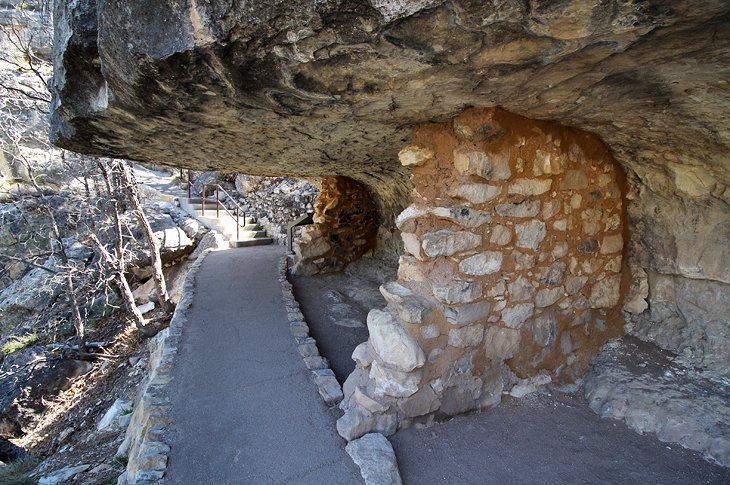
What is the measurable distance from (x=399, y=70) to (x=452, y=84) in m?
0.31

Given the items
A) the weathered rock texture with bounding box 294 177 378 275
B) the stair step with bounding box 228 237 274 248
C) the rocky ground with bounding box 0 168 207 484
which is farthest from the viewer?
the stair step with bounding box 228 237 274 248

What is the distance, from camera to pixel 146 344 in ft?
23.5

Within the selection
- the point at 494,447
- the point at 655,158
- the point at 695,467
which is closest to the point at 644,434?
the point at 695,467

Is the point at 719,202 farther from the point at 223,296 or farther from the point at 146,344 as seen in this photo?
the point at 146,344

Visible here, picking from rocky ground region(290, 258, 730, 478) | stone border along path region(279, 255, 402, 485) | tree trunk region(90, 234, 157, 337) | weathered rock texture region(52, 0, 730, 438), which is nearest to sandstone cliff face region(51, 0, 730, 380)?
weathered rock texture region(52, 0, 730, 438)

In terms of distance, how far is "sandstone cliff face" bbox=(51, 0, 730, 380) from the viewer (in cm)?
123

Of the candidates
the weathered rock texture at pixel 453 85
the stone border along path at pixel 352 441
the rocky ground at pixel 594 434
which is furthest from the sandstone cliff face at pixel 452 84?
the stone border along path at pixel 352 441

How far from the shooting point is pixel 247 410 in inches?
109

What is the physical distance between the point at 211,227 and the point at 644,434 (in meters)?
11.2

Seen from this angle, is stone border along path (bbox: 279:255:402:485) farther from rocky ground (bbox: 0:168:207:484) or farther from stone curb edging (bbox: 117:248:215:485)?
rocky ground (bbox: 0:168:207:484)

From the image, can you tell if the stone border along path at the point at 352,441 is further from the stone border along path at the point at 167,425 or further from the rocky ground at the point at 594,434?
the rocky ground at the point at 594,434

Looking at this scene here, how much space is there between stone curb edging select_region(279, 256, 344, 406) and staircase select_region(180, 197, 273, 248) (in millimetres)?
4587

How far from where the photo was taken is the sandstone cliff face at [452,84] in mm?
1233

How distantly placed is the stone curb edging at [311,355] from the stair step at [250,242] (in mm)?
4467
